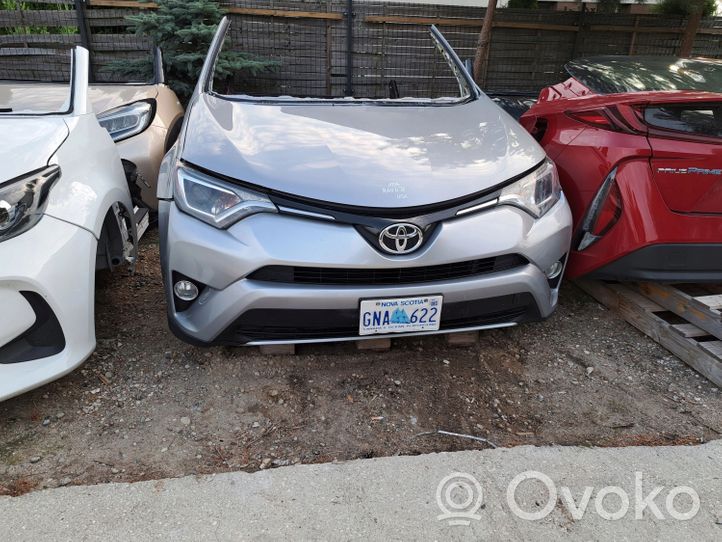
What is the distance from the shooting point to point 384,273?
83.3 inches

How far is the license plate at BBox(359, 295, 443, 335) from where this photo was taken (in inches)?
83.8

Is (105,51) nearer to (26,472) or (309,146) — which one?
(309,146)

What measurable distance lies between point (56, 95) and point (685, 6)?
8.04 metres

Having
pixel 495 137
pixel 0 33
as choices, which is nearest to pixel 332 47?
pixel 0 33

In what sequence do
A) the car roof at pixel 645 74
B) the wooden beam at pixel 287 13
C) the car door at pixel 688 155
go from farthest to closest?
the wooden beam at pixel 287 13, the car roof at pixel 645 74, the car door at pixel 688 155

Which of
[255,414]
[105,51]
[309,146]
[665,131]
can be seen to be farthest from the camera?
[105,51]

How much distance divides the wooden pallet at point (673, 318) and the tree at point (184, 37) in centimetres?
518

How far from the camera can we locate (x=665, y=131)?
254 centimetres

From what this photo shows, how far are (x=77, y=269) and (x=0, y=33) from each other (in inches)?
318

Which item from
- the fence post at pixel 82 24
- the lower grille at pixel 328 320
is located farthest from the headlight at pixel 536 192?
the fence post at pixel 82 24

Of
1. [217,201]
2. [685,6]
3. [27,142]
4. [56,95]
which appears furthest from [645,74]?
[685,6]

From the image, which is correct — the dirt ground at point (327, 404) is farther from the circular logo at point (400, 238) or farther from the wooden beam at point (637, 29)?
the wooden beam at point (637, 29)

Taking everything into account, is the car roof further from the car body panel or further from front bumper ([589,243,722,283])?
the car body panel

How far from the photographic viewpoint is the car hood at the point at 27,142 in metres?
1.95
